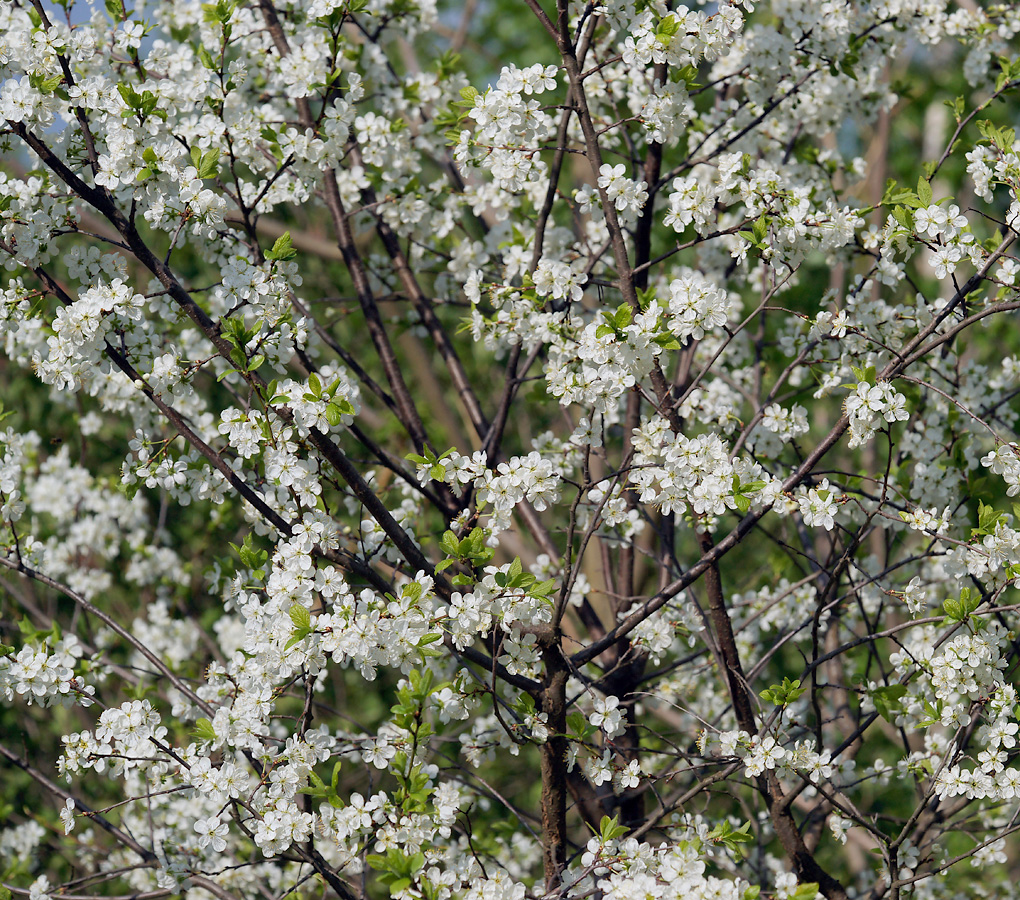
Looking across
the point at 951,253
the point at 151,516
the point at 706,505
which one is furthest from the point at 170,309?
the point at 151,516

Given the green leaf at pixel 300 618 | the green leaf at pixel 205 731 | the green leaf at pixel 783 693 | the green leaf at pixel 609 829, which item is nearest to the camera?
the green leaf at pixel 300 618

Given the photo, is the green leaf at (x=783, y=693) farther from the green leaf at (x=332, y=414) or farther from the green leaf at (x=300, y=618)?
the green leaf at (x=332, y=414)

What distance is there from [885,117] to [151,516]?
18.2 feet

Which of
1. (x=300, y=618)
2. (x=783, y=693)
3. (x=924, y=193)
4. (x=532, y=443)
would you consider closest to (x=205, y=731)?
(x=300, y=618)

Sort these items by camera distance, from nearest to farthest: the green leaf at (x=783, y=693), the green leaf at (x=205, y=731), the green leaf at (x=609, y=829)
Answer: the green leaf at (x=609, y=829) < the green leaf at (x=205, y=731) < the green leaf at (x=783, y=693)

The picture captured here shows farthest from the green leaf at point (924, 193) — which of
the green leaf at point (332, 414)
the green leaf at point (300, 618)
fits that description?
the green leaf at point (300, 618)

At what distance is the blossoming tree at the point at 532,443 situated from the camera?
235 centimetres

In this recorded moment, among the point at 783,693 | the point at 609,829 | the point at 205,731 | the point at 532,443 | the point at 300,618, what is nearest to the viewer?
the point at 300,618

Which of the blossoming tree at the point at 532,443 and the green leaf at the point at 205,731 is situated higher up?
the blossoming tree at the point at 532,443

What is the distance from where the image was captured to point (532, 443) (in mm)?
3264

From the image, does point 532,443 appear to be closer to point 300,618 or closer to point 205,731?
point 300,618

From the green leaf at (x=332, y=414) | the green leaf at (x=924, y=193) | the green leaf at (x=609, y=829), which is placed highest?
the green leaf at (x=924, y=193)

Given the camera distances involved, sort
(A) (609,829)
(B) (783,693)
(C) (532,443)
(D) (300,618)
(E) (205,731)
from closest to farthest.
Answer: (D) (300,618), (A) (609,829), (E) (205,731), (B) (783,693), (C) (532,443)

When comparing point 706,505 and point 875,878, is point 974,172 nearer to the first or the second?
point 706,505
